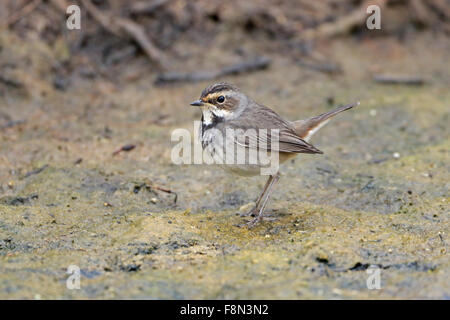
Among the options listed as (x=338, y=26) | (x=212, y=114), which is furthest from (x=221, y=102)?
(x=338, y=26)

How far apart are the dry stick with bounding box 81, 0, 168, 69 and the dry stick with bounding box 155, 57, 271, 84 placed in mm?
354

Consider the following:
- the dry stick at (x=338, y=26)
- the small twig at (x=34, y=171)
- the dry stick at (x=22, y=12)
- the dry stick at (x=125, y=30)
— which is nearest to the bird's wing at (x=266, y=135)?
the small twig at (x=34, y=171)

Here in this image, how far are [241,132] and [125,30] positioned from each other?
14.6ft

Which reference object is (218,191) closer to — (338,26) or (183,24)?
(183,24)

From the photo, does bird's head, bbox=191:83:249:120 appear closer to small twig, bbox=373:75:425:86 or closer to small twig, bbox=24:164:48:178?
small twig, bbox=24:164:48:178

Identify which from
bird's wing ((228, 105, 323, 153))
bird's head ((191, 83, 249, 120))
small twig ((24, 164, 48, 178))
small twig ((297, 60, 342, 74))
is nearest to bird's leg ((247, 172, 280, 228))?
bird's wing ((228, 105, 323, 153))

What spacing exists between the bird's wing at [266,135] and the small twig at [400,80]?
13.2 ft

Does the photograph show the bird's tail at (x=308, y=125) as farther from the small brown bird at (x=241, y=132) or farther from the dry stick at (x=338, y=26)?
the dry stick at (x=338, y=26)

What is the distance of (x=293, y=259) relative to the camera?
16.6ft

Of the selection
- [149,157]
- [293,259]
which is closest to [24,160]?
[149,157]

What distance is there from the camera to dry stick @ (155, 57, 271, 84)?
966 cm

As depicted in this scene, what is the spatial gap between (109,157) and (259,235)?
2.55 m
